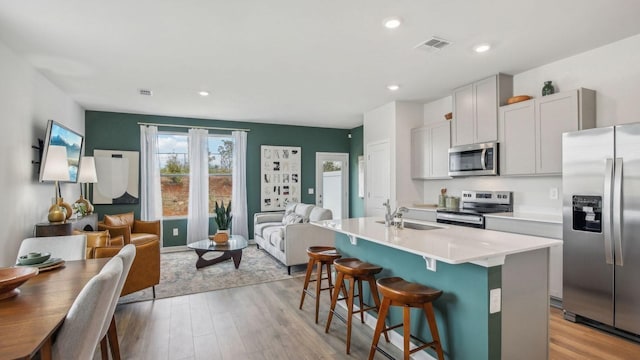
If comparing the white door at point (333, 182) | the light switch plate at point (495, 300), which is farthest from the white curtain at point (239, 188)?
the light switch plate at point (495, 300)

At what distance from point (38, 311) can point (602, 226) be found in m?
3.79

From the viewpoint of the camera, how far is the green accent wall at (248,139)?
18.5ft

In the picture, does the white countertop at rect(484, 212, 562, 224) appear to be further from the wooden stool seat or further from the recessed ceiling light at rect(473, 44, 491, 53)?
the wooden stool seat

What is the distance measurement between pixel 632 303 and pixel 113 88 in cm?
592

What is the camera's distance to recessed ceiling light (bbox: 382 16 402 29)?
8.22 ft

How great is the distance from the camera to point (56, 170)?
11.2 ft

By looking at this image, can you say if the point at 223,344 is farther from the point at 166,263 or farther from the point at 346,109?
the point at 346,109

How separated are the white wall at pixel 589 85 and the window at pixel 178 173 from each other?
485 centimetres

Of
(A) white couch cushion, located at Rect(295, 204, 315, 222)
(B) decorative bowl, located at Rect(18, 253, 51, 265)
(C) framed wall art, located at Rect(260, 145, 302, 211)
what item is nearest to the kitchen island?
(B) decorative bowl, located at Rect(18, 253, 51, 265)

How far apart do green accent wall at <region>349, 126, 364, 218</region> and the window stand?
2.93 meters

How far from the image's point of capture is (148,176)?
582 cm

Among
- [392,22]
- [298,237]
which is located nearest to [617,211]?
[392,22]

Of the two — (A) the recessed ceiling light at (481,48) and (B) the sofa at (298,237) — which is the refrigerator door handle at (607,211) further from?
(B) the sofa at (298,237)

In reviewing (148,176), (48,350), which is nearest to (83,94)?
(148,176)
